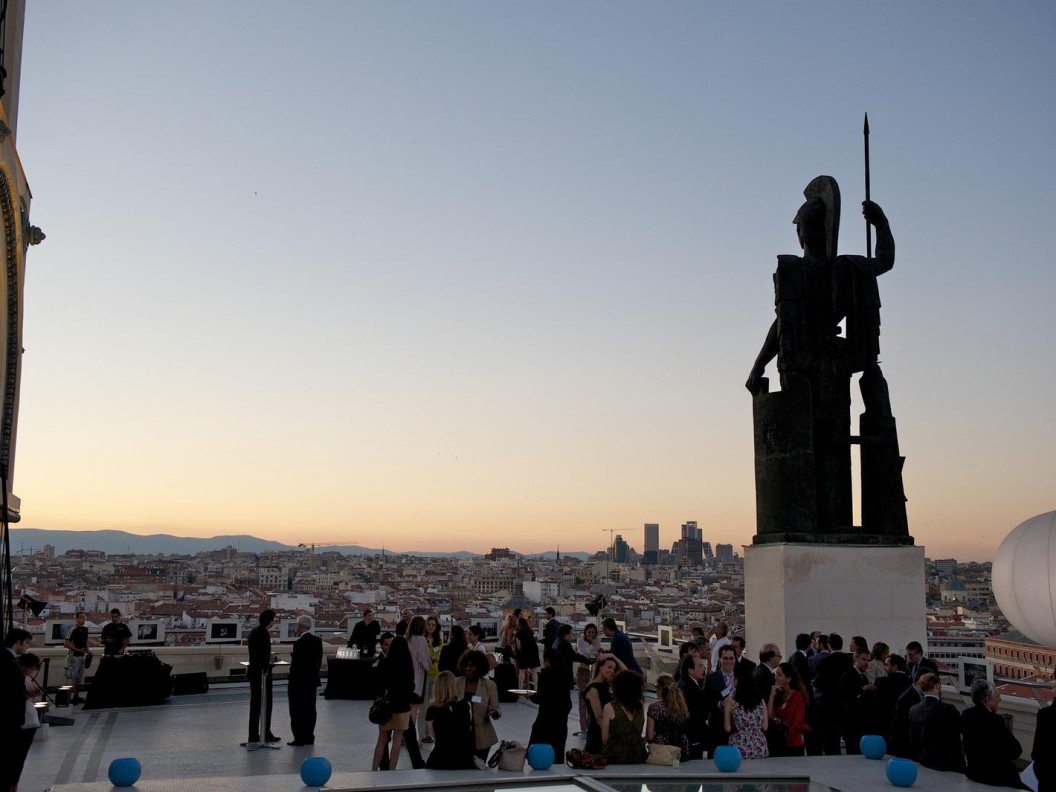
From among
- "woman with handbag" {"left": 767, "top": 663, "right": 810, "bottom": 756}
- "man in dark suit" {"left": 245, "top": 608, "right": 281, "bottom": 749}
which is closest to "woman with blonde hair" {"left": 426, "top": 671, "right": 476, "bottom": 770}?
"woman with handbag" {"left": 767, "top": 663, "right": 810, "bottom": 756}

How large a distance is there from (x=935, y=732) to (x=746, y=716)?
4.55 feet

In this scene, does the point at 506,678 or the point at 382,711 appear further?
the point at 506,678

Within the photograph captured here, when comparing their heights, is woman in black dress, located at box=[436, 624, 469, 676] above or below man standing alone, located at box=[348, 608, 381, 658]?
above

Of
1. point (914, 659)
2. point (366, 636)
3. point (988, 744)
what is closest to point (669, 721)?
point (988, 744)

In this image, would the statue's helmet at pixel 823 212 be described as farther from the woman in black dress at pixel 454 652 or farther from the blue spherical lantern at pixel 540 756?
the blue spherical lantern at pixel 540 756

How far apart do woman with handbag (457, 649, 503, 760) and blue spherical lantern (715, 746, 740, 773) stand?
1872mm

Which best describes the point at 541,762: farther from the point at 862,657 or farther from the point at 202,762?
the point at 202,762

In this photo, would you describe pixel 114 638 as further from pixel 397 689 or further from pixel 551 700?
pixel 551 700

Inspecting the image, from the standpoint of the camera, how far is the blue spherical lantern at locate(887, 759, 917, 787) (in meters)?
7.11

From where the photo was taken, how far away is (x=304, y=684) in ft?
37.6

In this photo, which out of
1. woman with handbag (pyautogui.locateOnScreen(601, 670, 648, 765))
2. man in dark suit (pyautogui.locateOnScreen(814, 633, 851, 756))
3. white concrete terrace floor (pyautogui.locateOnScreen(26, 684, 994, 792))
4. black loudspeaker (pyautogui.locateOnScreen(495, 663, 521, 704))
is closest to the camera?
white concrete terrace floor (pyautogui.locateOnScreen(26, 684, 994, 792))

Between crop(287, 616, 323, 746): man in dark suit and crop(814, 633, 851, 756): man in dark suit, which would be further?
crop(287, 616, 323, 746): man in dark suit

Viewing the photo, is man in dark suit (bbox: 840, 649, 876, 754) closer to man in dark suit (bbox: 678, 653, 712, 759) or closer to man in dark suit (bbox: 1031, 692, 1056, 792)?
man in dark suit (bbox: 678, 653, 712, 759)

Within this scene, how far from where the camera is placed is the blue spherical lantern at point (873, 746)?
8367 millimetres
